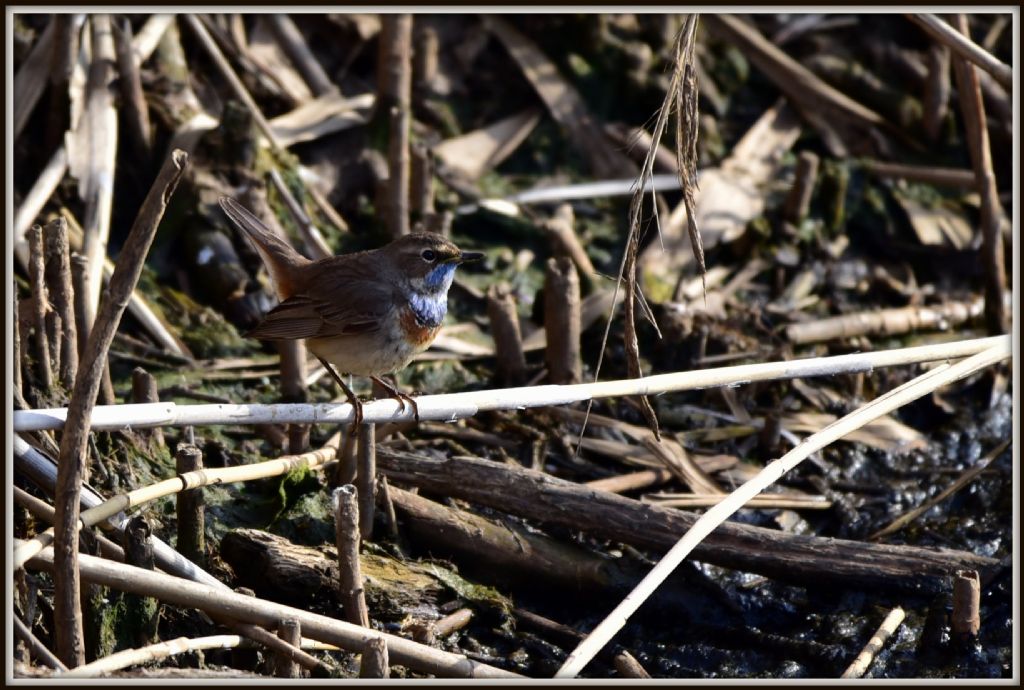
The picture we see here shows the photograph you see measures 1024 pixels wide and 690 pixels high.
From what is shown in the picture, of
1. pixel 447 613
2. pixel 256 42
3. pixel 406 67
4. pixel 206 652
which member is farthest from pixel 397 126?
pixel 206 652

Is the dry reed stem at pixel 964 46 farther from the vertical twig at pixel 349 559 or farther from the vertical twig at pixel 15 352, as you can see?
the vertical twig at pixel 15 352

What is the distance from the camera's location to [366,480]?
579cm

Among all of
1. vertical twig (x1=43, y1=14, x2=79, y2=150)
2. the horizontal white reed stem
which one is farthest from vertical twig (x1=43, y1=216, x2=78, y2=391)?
vertical twig (x1=43, y1=14, x2=79, y2=150)

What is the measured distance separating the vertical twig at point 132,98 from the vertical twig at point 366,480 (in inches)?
130

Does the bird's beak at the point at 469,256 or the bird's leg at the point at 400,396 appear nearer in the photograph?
the bird's leg at the point at 400,396

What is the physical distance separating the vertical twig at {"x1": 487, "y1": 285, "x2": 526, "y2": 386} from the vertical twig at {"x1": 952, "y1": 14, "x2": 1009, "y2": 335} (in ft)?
10.4

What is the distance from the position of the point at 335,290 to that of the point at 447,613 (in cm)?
174

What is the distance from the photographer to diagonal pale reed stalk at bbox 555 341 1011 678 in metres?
4.47

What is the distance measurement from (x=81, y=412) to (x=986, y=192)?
→ 625 centimetres

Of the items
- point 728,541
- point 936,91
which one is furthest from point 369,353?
point 936,91

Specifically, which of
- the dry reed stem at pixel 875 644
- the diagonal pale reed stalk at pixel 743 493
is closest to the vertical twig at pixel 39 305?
the diagonal pale reed stalk at pixel 743 493

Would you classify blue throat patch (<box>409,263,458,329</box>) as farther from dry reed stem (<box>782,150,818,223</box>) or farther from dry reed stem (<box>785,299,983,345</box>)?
dry reed stem (<box>782,150,818,223</box>)

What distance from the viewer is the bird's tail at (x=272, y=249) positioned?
6418 millimetres

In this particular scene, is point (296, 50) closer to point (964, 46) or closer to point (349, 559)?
point (964, 46)
